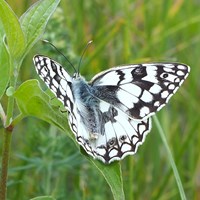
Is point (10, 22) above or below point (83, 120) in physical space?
above

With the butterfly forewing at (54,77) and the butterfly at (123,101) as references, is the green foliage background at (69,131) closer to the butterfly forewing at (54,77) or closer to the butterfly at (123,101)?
the butterfly forewing at (54,77)

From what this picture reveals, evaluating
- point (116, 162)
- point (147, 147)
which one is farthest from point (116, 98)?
point (147, 147)

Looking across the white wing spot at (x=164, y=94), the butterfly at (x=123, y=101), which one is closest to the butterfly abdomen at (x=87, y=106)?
the butterfly at (x=123, y=101)

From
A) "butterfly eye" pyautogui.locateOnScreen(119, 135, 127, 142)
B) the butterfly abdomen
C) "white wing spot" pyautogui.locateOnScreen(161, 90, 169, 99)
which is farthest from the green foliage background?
"white wing spot" pyautogui.locateOnScreen(161, 90, 169, 99)

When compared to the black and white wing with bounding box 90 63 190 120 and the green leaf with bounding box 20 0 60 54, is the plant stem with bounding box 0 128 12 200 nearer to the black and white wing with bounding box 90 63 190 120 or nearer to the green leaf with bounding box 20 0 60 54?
the green leaf with bounding box 20 0 60 54

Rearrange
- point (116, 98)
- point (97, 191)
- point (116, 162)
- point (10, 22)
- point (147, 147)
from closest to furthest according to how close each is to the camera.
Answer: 1. point (10, 22)
2. point (116, 162)
3. point (116, 98)
4. point (97, 191)
5. point (147, 147)

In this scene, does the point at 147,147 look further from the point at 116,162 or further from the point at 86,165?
the point at 116,162
